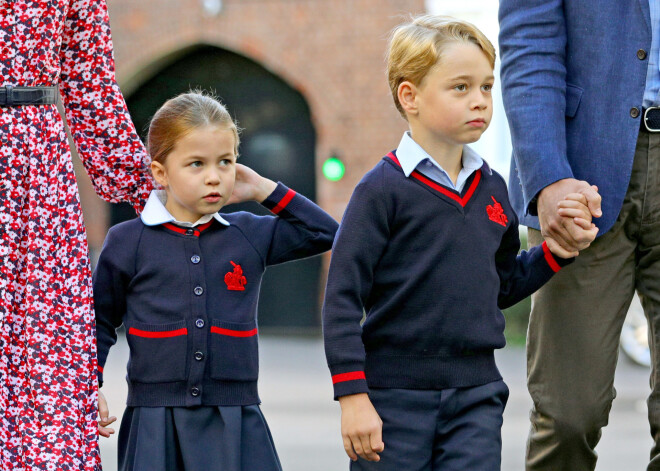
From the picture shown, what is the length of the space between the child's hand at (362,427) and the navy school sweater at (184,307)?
42cm

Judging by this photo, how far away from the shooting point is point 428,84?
327 centimetres

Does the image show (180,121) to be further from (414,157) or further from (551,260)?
(551,260)

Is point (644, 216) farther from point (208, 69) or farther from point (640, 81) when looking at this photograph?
point (208, 69)

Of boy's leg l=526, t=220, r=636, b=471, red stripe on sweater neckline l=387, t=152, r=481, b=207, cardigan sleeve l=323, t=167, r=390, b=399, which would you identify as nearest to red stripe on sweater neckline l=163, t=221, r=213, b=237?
cardigan sleeve l=323, t=167, r=390, b=399

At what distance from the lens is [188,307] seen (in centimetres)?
337

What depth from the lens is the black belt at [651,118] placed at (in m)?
3.43

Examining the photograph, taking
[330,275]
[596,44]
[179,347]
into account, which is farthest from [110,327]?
[596,44]

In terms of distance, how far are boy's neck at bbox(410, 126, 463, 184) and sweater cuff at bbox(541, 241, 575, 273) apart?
1.16ft

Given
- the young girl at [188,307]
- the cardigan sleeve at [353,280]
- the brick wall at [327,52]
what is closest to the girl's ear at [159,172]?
the young girl at [188,307]

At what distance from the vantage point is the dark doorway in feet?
44.0

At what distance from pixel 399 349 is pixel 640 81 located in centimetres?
103

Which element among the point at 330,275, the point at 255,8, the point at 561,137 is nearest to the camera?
the point at 330,275

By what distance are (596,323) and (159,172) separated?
135 cm

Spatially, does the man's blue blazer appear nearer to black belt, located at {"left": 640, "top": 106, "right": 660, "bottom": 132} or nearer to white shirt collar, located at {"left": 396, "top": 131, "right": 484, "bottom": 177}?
black belt, located at {"left": 640, "top": 106, "right": 660, "bottom": 132}
